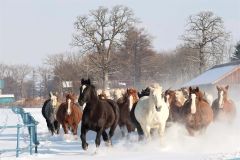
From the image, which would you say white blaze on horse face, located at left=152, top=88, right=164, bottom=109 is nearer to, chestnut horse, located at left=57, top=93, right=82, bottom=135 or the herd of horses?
the herd of horses

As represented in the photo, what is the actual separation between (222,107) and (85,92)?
606 centimetres

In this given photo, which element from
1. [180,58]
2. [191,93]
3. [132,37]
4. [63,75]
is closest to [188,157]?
[191,93]

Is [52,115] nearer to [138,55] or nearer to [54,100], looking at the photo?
[54,100]

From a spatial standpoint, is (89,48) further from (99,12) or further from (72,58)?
(72,58)

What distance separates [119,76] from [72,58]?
1802 centimetres

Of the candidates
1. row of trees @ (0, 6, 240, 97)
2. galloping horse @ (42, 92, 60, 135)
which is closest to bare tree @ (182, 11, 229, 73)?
row of trees @ (0, 6, 240, 97)

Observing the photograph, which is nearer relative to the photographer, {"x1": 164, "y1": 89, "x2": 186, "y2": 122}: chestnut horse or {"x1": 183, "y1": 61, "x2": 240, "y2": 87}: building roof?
{"x1": 164, "y1": 89, "x2": 186, "y2": 122}: chestnut horse

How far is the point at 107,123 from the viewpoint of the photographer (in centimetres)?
1341

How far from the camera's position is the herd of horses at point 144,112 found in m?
12.9

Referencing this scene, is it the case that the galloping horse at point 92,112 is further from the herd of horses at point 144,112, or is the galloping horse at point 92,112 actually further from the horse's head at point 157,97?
the horse's head at point 157,97

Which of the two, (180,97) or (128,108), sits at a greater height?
(180,97)

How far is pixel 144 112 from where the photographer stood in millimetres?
13375

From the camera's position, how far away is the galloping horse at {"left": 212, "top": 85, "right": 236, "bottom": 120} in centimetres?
1702

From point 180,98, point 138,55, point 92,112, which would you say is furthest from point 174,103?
point 138,55
